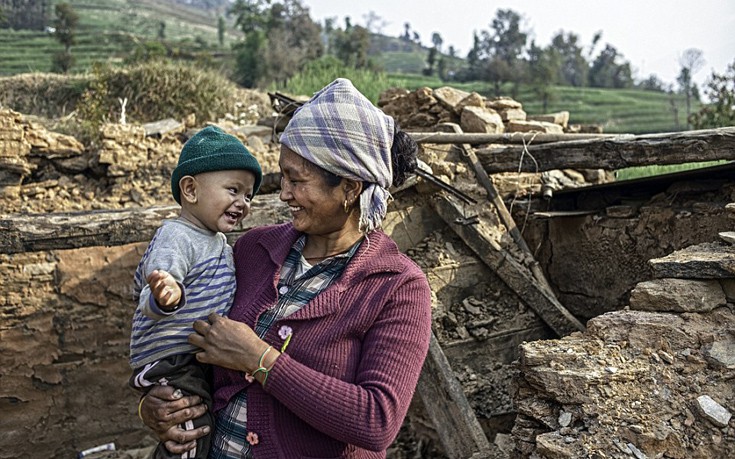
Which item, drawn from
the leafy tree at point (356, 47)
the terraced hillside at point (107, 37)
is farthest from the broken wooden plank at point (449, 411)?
the leafy tree at point (356, 47)

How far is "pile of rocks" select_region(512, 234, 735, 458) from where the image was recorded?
2.32 m

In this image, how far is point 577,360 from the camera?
2.55 metres

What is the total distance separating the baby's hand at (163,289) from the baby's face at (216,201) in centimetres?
32

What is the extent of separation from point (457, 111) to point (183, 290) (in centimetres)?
418

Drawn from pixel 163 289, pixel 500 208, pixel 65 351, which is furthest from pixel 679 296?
pixel 65 351

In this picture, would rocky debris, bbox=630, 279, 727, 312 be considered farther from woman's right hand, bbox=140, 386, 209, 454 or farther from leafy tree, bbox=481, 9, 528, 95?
leafy tree, bbox=481, 9, 528, 95

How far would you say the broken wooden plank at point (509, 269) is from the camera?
14.1 ft

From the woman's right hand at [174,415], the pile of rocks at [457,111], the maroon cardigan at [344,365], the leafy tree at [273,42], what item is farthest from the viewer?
the leafy tree at [273,42]

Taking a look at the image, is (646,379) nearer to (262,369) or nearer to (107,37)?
(262,369)

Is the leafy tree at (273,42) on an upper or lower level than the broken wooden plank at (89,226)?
upper

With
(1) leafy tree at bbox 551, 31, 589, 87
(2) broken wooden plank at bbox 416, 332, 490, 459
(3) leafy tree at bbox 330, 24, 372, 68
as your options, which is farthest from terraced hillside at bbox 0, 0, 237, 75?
(1) leafy tree at bbox 551, 31, 589, 87

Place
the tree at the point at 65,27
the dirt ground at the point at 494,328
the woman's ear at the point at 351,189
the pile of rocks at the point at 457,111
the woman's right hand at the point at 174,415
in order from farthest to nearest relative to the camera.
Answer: the tree at the point at 65,27 → the pile of rocks at the point at 457,111 → the dirt ground at the point at 494,328 → the woman's ear at the point at 351,189 → the woman's right hand at the point at 174,415

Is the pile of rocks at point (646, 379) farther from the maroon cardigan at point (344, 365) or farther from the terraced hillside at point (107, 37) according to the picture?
the terraced hillside at point (107, 37)

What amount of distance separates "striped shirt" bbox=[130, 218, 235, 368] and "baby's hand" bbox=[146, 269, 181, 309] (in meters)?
0.05
